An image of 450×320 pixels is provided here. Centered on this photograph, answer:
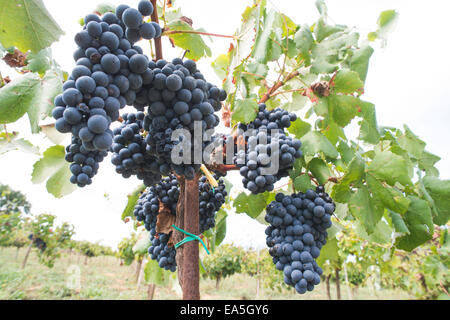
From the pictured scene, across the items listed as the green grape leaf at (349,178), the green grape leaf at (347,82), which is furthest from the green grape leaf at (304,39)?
the green grape leaf at (349,178)

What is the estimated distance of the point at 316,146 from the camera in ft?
4.38

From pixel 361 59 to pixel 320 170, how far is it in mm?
647

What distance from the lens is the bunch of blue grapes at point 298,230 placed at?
1.29 m

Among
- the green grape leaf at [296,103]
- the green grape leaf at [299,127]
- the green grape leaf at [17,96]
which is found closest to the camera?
the green grape leaf at [17,96]

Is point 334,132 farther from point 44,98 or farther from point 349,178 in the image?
point 44,98

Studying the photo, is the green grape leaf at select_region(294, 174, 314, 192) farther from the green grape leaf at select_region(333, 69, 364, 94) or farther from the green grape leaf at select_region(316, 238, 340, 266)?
the green grape leaf at select_region(316, 238, 340, 266)

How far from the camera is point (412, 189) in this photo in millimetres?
1421

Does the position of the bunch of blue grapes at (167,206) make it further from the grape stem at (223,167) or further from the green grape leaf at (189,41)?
the green grape leaf at (189,41)

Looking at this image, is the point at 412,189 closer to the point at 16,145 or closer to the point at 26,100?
the point at 26,100

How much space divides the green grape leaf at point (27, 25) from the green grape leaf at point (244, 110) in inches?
29.4

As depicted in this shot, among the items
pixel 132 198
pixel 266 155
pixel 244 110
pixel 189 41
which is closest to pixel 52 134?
pixel 132 198

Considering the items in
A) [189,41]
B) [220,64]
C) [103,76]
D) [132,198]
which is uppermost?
[220,64]
